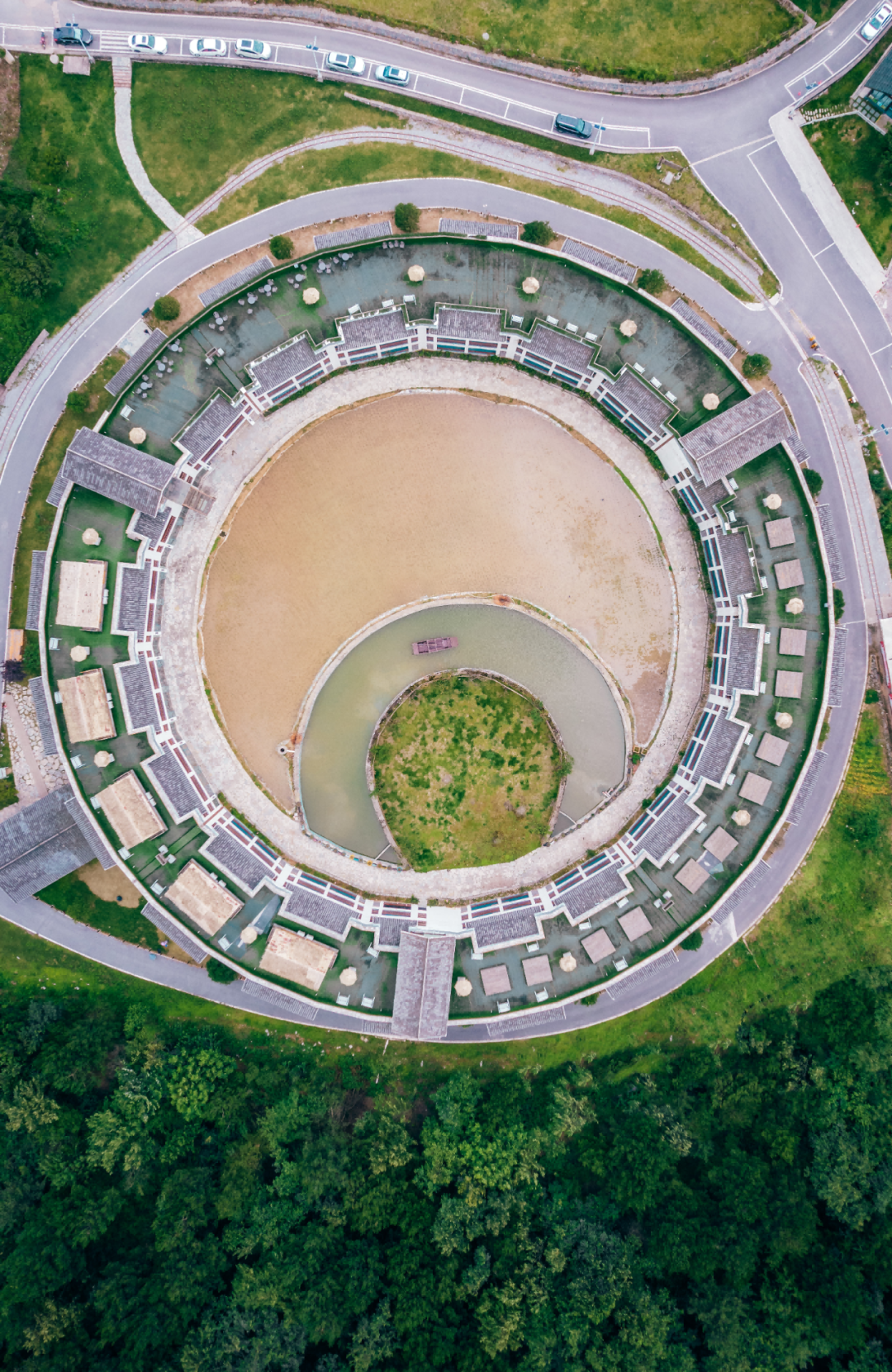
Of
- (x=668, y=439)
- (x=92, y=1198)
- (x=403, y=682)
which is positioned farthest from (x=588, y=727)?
(x=92, y=1198)

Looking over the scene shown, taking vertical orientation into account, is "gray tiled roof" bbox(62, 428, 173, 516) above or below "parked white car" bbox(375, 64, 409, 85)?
below

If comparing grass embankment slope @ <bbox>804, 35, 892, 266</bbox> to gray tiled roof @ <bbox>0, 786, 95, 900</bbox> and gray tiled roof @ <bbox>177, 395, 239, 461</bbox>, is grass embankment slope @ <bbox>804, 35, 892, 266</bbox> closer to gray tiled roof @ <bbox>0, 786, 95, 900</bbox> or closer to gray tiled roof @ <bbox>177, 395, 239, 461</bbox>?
gray tiled roof @ <bbox>177, 395, 239, 461</bbox>

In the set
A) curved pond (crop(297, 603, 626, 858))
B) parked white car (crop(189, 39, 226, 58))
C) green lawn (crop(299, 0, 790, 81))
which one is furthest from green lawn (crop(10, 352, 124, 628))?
green lawn (crop(299, 0, 790, 81))

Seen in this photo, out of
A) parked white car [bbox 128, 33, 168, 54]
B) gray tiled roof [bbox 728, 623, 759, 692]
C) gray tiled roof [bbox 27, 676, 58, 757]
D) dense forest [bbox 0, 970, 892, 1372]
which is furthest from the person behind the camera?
gray tiled roof [bbox 27, 676, 58, 757]

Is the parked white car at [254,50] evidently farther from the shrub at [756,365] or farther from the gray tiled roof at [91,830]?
→ the gray tiled roof at [91,830]

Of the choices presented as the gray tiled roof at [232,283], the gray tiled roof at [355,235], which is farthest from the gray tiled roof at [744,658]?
the gray tiled roof at [232,283]

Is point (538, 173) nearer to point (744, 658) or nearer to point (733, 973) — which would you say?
point (744, 658)
